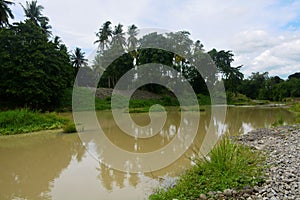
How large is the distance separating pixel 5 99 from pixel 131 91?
11956mm

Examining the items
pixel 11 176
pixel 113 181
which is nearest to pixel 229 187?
pixel 113 181

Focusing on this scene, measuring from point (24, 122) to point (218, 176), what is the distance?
1041cm

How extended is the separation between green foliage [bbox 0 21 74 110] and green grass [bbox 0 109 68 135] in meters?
6.25

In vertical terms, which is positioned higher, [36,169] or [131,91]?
[131,91]

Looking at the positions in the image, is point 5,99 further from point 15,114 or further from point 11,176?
point 11,176

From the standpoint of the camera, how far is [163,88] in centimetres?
3109

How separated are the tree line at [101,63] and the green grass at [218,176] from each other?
16355 mm

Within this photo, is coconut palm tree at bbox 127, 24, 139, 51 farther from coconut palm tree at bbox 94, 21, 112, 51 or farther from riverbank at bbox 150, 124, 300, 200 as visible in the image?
riverbank at bbox 150, 124, 300, 200

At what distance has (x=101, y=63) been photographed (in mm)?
30516

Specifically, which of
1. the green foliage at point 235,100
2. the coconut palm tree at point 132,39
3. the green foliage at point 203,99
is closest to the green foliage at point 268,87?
the green foliage at point 235,100

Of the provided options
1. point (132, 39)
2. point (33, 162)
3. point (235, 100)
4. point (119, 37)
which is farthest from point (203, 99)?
point (33, 162)

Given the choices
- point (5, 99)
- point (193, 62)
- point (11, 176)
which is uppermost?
point (193, 62)

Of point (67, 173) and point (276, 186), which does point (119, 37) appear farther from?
point (276, 186)

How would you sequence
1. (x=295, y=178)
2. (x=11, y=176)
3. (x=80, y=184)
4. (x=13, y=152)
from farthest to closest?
1. (x=13, y=152)
2. (x=11, y=176)
3. (x=80, y=184)
4. (x=295, y=178)
